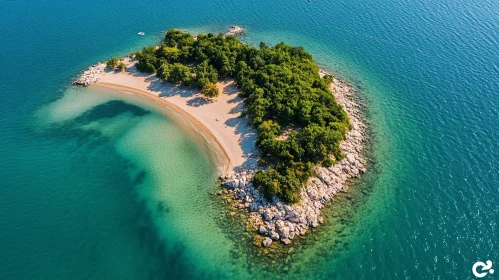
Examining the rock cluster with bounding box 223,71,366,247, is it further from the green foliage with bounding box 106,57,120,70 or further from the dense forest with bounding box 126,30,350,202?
the green foliage with bounding box 106,57,120,70

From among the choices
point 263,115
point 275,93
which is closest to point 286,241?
point 263,115

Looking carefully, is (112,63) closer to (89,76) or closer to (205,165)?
(89,76)

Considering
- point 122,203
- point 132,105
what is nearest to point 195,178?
point 122,203

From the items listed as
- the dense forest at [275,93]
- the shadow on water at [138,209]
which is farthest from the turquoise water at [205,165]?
the dense forest at [275,93]

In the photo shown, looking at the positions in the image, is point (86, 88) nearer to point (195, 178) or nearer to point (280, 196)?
point (195, 178)

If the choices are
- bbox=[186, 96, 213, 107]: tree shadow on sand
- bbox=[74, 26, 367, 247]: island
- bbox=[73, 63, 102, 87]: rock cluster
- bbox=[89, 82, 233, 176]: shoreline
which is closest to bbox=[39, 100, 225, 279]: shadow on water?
bbox=[89, 82, 233, 176]: shoreline
